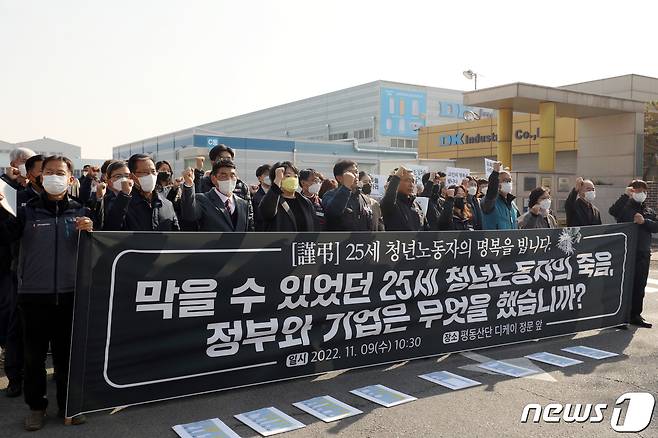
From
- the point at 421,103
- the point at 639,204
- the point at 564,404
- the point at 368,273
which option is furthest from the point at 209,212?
the point at 421,103

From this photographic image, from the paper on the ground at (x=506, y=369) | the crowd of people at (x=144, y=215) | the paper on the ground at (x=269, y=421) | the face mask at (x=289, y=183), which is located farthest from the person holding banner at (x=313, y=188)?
the paper on the ground at (x=269, y=421)

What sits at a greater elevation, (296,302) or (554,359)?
(296,302)

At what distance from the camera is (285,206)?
515cm

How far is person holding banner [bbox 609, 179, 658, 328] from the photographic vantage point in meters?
6.74

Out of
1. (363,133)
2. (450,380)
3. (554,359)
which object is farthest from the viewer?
(363,133)

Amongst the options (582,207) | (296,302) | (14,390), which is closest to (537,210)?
(582,207)

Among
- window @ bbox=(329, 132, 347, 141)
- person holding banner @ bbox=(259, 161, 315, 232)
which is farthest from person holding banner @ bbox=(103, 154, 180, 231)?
window @ bbox=(329, 132, 347, 141)

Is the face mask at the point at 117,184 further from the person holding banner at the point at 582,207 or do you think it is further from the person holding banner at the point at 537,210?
the person holding banner at the point at 582,207

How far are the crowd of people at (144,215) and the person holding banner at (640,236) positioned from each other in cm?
1

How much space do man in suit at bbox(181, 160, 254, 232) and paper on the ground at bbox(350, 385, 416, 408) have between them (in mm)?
1656

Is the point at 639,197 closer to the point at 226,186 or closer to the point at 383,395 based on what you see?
the point at 383,395

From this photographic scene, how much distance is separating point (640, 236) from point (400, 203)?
9.94 feet

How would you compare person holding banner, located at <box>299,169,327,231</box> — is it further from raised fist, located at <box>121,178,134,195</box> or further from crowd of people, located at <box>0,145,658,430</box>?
raised fist, located at <box>121,178,134,195</box>

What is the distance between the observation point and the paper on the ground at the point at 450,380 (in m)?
4.60
